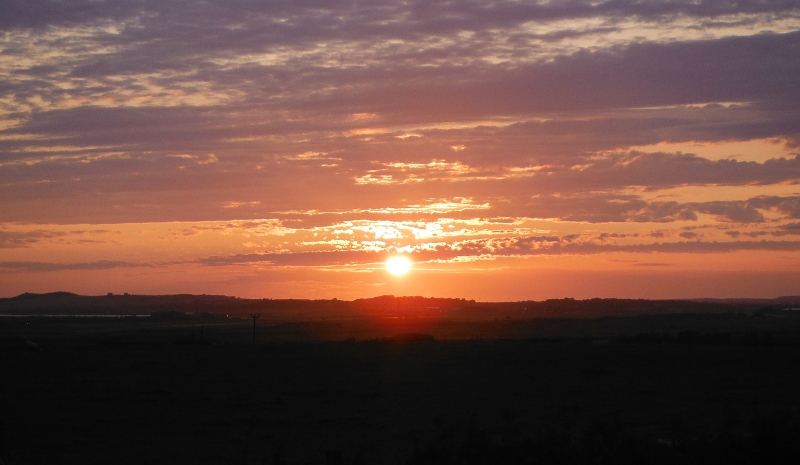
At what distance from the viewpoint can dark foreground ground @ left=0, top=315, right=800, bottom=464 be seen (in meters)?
→ 10.4

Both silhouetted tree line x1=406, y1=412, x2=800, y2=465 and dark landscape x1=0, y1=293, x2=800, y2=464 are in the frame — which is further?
dark landscape x1=0, y1=293, x2=800, y2=464

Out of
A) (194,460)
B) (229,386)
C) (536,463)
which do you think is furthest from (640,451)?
(229,386)

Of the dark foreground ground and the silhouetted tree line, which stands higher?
the silhouetted tree line

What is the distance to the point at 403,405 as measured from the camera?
24.5 meters

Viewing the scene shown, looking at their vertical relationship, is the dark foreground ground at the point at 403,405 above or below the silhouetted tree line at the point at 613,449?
below

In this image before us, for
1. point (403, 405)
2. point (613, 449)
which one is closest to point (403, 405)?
point (403, 405)

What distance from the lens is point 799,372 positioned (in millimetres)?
32688

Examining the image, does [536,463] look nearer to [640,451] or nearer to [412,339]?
[640,451]

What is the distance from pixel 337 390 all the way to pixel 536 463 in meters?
19.2

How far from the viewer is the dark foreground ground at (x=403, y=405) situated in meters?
10.4

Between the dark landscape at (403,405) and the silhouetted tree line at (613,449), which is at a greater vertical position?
the silhouetted tree line at (613,449)

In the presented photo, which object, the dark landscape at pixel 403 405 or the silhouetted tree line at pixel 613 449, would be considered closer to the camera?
the silhouetted tree line at pixel 613 449

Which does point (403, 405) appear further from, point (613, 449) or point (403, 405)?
point (613, 449)

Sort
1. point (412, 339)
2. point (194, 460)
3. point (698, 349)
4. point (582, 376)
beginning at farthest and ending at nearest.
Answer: point (412, 339) < point (698, 349) < point (582, 376) < point (194, 460)
